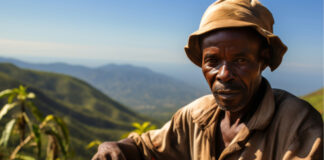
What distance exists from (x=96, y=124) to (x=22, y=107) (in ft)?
396

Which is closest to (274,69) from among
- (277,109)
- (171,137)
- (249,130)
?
(277,109)

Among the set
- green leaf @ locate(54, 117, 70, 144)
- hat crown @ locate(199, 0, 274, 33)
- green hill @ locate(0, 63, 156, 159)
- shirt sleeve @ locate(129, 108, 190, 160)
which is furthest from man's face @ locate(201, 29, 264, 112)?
green hill @ locate(0, 63, 156, 159)

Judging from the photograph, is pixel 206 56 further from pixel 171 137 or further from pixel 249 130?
pixel 171 137

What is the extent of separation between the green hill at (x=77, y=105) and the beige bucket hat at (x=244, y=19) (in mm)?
81320

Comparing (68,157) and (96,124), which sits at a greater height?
(68,157)

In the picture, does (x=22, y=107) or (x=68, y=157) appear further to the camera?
(x=68, y=157)

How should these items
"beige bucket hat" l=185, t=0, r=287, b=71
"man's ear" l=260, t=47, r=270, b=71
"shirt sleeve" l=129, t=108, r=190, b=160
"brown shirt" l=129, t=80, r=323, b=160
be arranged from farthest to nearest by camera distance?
"shirt sleeve" l=129, t=108, r=190, b=160, "man's ear" l=260, t=47, r=270, b=71, "beige bucket hat" l=185, t=0, r=287, b=71, "brown shirt" l=129, t=80, r=323, b=160

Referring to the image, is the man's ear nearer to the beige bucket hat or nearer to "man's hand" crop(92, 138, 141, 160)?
the beige bucket hat

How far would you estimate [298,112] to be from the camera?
2.03 meters

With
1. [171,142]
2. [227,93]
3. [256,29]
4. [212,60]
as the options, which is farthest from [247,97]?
[171,142]

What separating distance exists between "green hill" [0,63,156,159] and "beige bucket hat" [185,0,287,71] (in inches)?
3202

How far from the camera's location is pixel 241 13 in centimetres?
212

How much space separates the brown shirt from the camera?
1.92 meters

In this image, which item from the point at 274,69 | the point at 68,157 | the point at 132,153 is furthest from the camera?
the point at 68,157
